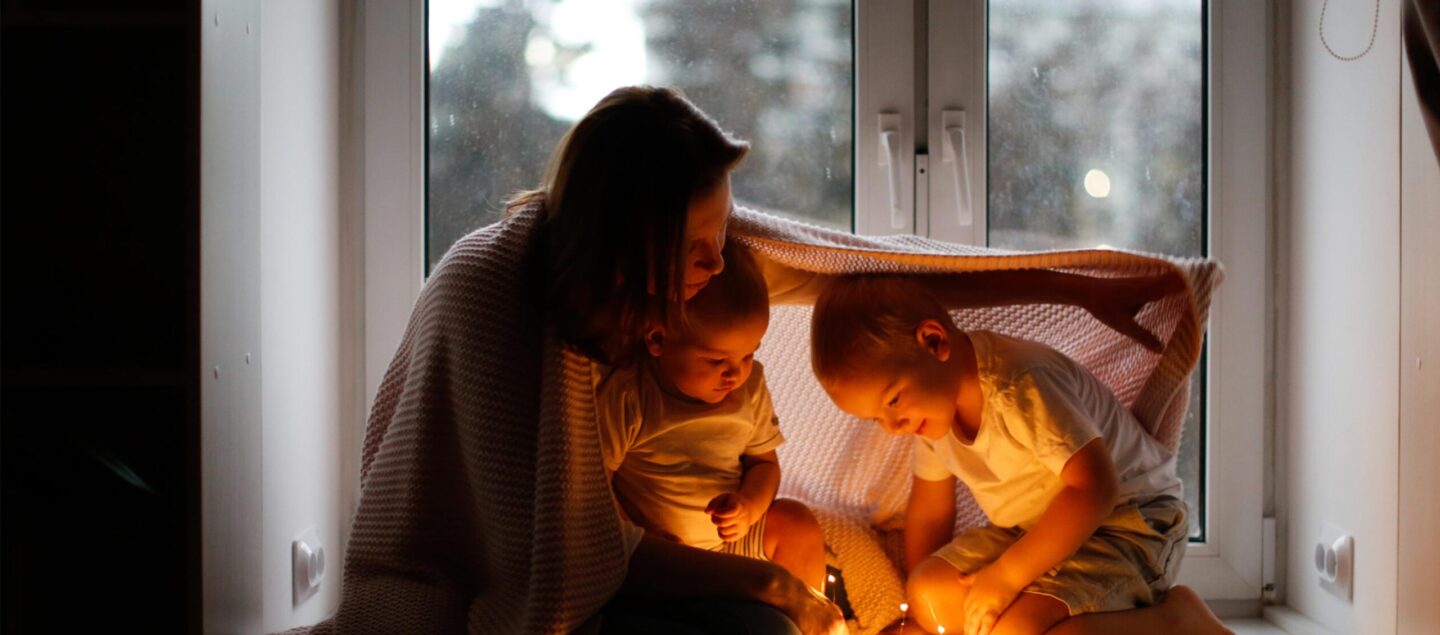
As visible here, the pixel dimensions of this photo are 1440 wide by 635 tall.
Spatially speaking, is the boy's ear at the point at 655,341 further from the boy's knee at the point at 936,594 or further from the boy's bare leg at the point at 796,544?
the boy's knee at the point at 936,594

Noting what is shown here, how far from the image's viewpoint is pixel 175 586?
3.55 ft

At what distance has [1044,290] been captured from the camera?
4.62 feet

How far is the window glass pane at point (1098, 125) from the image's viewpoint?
181 cm

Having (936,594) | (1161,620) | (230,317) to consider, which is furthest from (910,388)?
(230,317)

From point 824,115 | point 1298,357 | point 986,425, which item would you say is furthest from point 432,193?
point 1298,357

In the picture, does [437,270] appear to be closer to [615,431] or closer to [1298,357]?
[615,431]

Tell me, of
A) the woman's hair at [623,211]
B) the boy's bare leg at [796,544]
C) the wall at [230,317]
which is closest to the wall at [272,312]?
the wall at [230,317]

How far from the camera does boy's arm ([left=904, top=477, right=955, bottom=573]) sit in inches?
58.6

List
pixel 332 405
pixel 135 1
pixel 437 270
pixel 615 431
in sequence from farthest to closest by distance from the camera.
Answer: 1. pixel 332 405
2. pixel 615 431
3. pixel 437 270
4. pixel 135 1

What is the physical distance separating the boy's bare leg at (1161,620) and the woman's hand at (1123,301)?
29 centimetres

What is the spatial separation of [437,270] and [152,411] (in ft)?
0.96

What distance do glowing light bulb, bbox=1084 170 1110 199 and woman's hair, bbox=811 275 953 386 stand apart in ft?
1.91

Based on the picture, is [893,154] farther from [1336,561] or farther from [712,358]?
[1336,561]

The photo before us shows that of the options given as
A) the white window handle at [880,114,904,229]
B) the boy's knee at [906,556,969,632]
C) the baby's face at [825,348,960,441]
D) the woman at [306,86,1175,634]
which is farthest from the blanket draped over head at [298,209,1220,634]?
the white window handle at [880,114,904,229]
